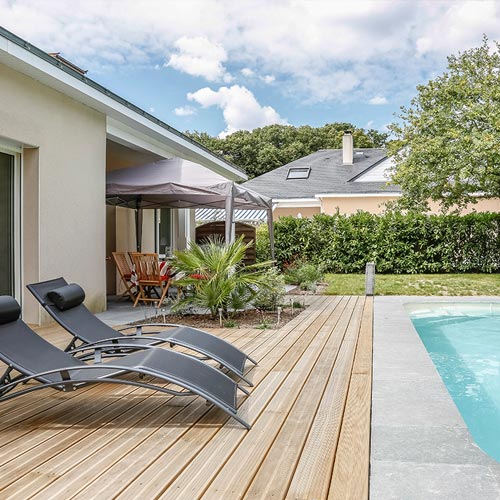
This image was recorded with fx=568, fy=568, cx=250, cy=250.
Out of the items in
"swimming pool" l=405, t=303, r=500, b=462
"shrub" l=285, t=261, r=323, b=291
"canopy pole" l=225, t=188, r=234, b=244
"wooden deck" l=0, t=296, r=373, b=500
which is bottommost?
"swimming pool" l=405, t=303, r=500, b=462

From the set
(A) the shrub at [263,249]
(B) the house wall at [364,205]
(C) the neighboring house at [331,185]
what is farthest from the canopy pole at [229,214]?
(B) the house wall at [364,205]

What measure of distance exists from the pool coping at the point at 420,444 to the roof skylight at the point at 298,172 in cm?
2779

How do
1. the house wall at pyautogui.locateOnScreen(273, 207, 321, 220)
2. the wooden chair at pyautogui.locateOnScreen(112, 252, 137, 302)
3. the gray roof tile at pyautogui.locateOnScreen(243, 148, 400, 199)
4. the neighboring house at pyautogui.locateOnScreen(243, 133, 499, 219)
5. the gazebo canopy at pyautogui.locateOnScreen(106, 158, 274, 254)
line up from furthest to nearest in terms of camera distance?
the house wall at pyautogui.locateOnScreen(273, 207, 321, 220), the gray roof tile at pyautogui.locateOnScreen(243, 148, 400, 199), the neighboring house at pyautogui.locateOnScreen(243, 133, 499, 219), the wooden chair at pyautogui.locateOnScreen(112, 252, 137, 302), the gazebo canopy at pyautogui.locateOnScreen(106, 158, 274, 254)

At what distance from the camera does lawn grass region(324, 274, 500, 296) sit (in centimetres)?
1525

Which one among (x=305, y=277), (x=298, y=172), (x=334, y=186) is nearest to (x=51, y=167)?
(x=305, y=277)

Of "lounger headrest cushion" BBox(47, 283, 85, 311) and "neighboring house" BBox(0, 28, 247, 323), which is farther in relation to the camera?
"neighboring house" BBox(0, 28, 247, 323)

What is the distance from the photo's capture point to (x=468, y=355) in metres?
8.76

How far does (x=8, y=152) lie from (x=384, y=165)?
26129mm

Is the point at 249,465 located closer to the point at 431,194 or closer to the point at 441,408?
the point at 441,408

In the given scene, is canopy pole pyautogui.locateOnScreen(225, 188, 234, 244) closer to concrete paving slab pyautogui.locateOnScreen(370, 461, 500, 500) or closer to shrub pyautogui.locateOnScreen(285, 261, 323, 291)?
shrub pyautogui.locateOnScreen(285, 261, 323, 291)

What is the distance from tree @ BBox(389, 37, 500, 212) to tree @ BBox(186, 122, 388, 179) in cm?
2889

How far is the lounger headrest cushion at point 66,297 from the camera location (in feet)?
19.4

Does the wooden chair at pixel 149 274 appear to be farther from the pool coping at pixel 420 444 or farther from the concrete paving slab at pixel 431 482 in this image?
the concrete paving slab at pixel 431 482

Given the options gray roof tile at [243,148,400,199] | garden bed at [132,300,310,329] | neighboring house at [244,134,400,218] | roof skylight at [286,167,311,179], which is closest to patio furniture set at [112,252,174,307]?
garden bed at [132,300,310,329]
